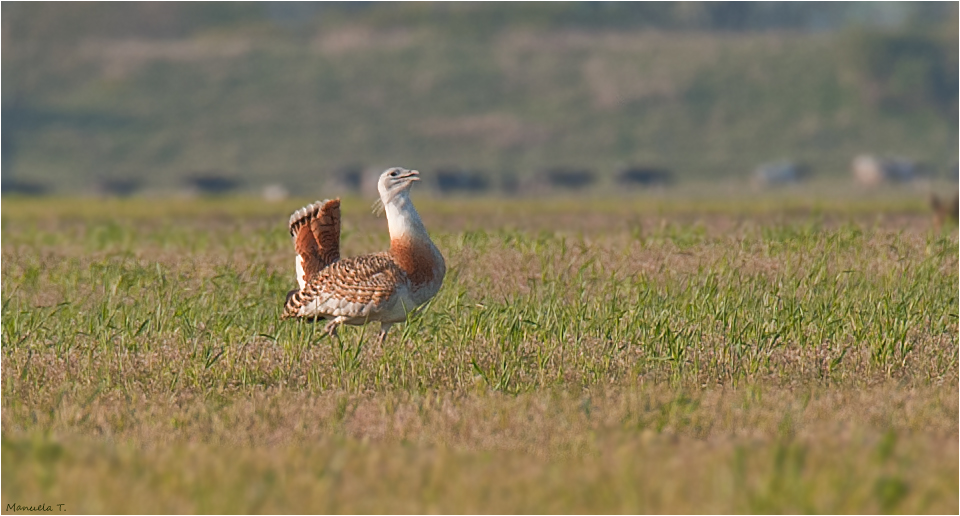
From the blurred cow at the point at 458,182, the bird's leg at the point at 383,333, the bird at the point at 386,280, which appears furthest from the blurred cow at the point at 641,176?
the bird at the point at 386,280

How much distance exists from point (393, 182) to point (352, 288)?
0.99 meters

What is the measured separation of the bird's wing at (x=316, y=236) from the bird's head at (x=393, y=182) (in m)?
0.83

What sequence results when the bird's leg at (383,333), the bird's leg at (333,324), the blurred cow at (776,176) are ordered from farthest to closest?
1. the blurred cow at (776,176)
2. the bird's leg at (383,333)
3. the bird's leg at (333,324)

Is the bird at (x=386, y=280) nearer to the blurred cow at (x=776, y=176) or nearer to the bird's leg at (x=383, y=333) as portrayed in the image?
the bird's leg at (x=383, y=333)

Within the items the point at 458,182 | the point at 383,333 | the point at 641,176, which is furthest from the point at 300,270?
the point at 641,176

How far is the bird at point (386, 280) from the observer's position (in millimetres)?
10836

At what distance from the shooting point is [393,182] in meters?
11.2

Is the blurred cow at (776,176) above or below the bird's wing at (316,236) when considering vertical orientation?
below

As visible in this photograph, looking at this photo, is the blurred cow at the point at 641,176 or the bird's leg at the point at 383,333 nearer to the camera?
the bird's leg at the point at 383,333

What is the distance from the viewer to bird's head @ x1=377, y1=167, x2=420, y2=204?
437 inches

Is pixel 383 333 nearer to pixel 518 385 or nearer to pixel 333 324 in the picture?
pixel 333 324

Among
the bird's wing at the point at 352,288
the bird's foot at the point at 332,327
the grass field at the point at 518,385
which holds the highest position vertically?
the bird's wing at the point at 352,288

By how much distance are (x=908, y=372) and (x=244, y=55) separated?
3889 inches

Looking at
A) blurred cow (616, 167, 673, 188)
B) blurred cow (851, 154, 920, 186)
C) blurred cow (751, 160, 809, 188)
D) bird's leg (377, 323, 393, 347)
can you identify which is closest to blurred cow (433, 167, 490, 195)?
blurred cow (616, 167, 673, 188)
